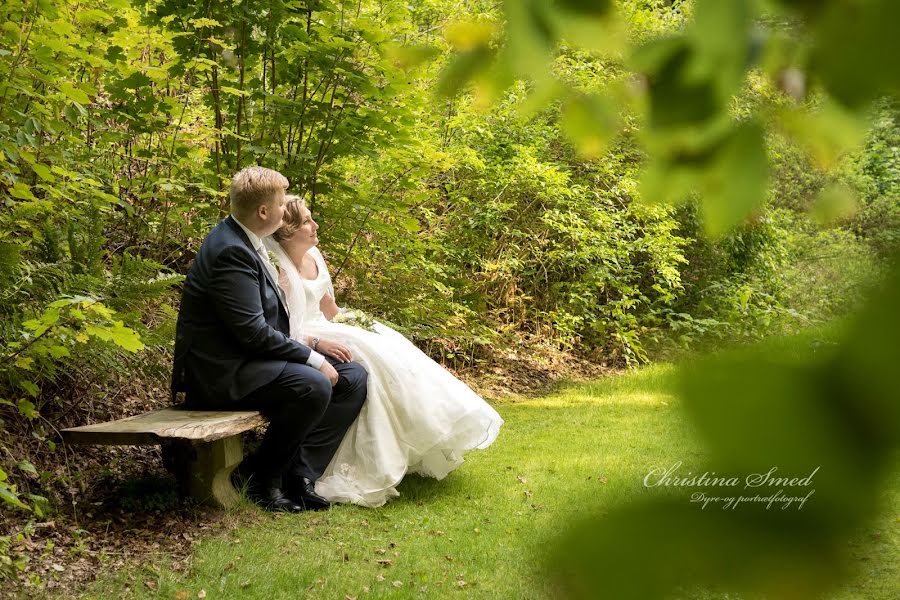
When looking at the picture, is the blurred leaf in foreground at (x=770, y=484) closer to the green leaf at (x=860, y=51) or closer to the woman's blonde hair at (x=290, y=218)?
the green leaf at (x=860, y=51)

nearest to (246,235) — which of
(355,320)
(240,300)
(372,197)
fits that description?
(240,300)

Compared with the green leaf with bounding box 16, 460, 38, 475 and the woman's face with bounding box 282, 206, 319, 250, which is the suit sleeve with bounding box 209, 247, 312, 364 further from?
the green leaf with bounding box 16, 460, 38, 475

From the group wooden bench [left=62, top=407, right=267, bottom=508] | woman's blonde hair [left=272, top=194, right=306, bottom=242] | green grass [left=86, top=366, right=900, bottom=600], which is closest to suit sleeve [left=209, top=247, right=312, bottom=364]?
wooden bench [left=62, top=407, right=267, bottom=508]

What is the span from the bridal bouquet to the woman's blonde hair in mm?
685

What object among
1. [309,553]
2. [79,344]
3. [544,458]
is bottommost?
[544,458]

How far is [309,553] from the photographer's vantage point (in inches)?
130

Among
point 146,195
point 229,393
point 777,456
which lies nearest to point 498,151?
point 146,195

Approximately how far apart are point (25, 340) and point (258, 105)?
239 centimetres

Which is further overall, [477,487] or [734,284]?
[734,284]

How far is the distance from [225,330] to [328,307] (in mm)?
1132

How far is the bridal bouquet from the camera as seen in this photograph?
4.92 meters

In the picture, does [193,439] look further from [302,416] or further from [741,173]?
[741,173]

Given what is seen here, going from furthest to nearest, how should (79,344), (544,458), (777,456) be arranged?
(544,458)
(79,344)
(777,456)

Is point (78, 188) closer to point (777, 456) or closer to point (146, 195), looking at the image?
point (146, 195)
